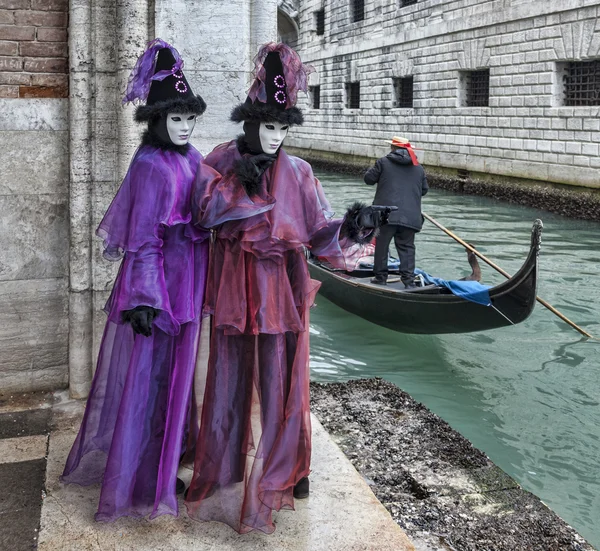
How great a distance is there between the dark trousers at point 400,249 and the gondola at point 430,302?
16 centimetres

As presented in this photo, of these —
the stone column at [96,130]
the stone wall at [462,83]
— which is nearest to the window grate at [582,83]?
the stone wall at [462,83]

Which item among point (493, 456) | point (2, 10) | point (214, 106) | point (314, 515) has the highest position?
point (2, 10)

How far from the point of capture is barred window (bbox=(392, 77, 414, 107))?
62.4ft

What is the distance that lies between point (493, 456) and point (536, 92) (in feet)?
35.2

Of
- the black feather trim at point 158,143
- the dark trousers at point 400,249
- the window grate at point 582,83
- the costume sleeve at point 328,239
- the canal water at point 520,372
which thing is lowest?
the canal water at point 520,372

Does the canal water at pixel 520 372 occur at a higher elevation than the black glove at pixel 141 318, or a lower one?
lower

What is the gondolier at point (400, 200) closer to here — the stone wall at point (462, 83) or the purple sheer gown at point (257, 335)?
the purple sheer gown at point (257, 335)

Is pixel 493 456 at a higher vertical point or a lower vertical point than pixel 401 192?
lower

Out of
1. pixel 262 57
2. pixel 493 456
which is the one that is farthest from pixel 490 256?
pixel 262 57

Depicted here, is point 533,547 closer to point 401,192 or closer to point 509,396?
point 509,396

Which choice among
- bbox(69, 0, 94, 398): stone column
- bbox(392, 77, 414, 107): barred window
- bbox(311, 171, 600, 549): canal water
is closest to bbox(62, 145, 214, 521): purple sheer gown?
bbox(69, 0, 94, 398): stone column

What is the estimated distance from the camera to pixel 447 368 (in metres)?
6.27

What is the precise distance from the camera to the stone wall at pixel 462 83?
514 inches

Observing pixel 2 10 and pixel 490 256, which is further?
pixel 490 256
